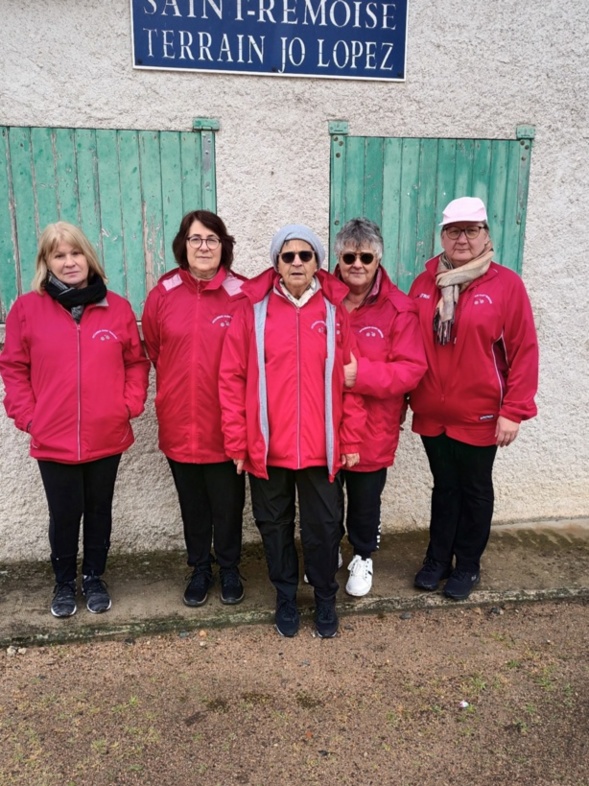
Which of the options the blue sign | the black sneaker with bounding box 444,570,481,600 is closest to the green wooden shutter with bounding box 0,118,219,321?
the blue sign

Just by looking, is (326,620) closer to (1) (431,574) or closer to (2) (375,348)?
(1) (431,574)

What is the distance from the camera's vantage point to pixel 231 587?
10.7 ft

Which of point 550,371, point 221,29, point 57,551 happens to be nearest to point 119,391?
point 57,551

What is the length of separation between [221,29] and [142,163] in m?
0.78

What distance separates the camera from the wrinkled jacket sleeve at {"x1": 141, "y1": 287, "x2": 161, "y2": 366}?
3010 millimetres

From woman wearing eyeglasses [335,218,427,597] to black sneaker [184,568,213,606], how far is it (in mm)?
836

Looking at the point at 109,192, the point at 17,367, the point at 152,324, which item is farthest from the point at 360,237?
the point at 17,367

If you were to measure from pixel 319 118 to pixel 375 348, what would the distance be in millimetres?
1401

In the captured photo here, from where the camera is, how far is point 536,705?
2646mm

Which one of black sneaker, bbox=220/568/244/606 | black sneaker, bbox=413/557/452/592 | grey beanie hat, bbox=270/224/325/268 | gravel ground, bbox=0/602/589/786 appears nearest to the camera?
gravel ground, bbox=0/602/589/786

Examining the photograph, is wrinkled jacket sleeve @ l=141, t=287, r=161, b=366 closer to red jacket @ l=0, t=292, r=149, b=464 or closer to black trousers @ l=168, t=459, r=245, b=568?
red jacket @ l=0, t=292, r=149, b=464

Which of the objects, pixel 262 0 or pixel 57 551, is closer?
pixel 57 551

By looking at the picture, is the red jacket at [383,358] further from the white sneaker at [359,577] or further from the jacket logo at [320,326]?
the white sneaker at [359,577]

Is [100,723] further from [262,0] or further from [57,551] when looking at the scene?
[262,0]
